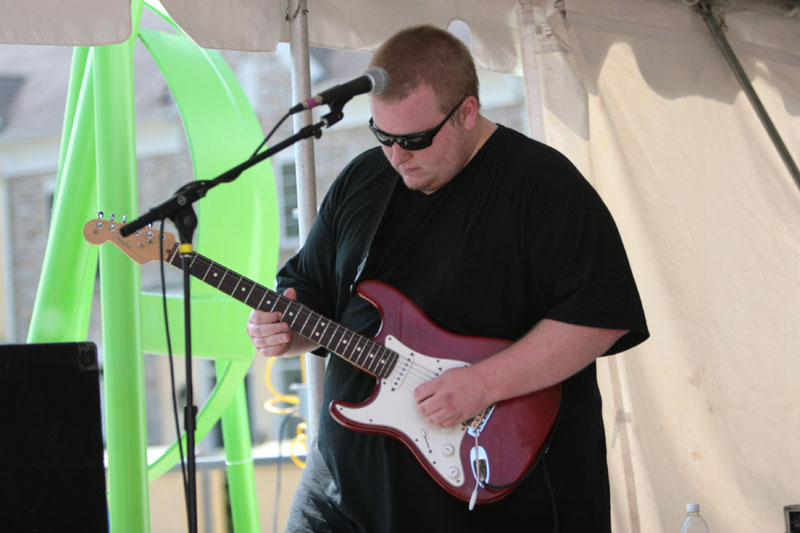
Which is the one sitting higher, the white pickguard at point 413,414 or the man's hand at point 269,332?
the man's hand at point 269,332

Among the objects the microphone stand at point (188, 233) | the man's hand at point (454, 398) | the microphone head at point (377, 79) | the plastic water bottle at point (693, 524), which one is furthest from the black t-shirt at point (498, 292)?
the plastic water bottle at point (693, 524)

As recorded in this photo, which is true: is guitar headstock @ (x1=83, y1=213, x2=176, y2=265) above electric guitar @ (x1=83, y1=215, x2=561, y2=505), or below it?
above

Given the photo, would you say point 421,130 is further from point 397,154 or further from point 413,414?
point 413,414

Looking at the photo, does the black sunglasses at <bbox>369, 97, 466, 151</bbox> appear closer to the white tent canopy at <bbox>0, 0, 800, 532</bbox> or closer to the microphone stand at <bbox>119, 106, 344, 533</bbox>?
A: the microphone stand at <bbox>119, 106, 344, 533</bbox>

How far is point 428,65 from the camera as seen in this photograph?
2182mm

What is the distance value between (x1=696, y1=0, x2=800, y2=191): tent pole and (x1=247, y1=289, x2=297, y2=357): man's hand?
8.99 feet

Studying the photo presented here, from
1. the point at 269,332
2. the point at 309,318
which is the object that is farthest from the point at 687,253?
the point at 269,332

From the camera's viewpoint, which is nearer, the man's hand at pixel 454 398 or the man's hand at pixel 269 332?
the man's hand at pixel 454 398

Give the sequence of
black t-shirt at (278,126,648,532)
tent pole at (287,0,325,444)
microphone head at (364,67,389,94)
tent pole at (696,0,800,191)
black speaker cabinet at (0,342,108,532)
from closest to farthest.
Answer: black speaker cabinet at (0,342,108,532) < microphone head at (364,67,389,94) < black t-shirt at (278,126,648,532) < tent pole at (287,0,325,444) < tent pole at (696,0,800,191)

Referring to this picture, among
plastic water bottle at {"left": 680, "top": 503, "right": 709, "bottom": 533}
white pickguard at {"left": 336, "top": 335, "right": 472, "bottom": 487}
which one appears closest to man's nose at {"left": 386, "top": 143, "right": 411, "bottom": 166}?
white pickguard at {"left": 336, "top": 335, "right": 472, "bottom": 487}

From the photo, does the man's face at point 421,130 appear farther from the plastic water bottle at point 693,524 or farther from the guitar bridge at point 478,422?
the plastic water bottle at point 693,524

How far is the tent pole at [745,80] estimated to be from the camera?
13.0ft

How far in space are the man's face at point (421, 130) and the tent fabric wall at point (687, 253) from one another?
1460 millimetres

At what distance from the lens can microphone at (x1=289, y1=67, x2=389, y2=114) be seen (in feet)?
5.97
